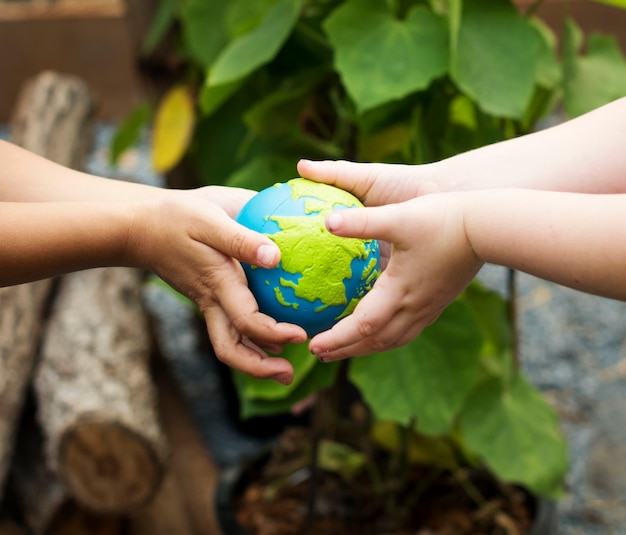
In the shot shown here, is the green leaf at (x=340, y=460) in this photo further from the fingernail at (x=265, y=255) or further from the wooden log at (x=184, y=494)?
the fingernail at (x=265, y=255)

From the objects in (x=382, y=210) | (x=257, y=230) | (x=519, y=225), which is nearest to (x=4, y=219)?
(x=257, y=230)

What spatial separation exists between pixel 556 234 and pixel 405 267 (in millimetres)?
164

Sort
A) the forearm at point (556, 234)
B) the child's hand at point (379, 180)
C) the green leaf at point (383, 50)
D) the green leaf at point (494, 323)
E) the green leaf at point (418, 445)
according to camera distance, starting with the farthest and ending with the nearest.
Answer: the green leaf at point (418, 445)
the green leaf at point (494, 323)
the green leaf at point (383, 50)
the child's hand at point (379, 180)
the forearm at point (556, 234)

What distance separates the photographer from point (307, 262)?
0.92 m

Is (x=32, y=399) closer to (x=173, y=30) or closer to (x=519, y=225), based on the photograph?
(x=173, y=30)

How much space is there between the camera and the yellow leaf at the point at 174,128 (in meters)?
1.88

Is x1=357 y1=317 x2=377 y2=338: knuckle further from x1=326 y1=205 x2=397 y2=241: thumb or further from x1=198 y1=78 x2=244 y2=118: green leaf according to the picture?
x1=198 y1=78 x2=244 y2=118: green leaf

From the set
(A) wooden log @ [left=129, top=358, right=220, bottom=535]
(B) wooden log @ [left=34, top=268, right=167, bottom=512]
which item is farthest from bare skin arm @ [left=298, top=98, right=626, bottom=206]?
(A) wooden log @ [left=129, top=358, right=220, bottom=535]

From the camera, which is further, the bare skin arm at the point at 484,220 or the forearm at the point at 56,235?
the forearm at the point at 56,235

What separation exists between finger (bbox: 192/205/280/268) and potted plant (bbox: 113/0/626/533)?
370 millimetres

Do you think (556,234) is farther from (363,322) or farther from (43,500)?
(43,500)

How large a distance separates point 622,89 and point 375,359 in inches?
22.3

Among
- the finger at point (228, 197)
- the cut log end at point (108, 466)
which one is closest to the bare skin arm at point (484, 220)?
the finger at point (228, 197)

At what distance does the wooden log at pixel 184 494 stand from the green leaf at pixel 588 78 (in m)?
1.12
